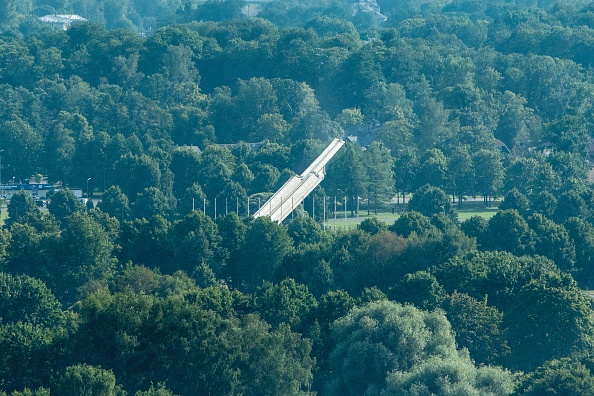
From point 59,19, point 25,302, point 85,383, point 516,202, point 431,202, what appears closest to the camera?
point 85,383

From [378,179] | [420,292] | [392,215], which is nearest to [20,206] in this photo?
[392,215]

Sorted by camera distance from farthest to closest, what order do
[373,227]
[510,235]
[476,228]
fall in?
1. [476,228]
2. [510,235]
3. [373,227]

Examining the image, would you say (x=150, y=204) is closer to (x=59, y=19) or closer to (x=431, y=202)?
(x=431, y=202)

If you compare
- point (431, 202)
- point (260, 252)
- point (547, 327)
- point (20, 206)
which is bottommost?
point (431, 202)

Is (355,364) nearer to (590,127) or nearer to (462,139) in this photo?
(462,139)

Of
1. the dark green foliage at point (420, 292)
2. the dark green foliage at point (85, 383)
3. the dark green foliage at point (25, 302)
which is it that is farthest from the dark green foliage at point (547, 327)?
the dark green foliage at point (25, 302)

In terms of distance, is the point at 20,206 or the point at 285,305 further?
the point at 20,206

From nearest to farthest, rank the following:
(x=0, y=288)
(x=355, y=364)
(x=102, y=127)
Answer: (x=355, y=364), (x=0, y=288), (x=102, y=127)

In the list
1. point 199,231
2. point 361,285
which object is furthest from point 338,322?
point 199,231
